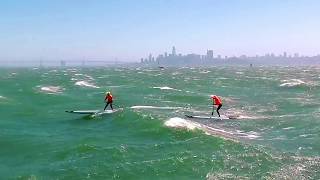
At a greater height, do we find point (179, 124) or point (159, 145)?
point (179, 124)

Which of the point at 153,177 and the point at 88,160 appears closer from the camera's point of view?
the point at 153,177

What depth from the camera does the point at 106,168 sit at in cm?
1812

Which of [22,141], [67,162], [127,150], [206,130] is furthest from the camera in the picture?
[206,130]

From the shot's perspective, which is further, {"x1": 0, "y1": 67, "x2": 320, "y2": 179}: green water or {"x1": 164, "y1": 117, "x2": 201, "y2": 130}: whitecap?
{"x1": 164, "y1": 117, "x2": 201, "y2": 130}: whitecap

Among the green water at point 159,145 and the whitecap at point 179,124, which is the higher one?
the whitecap at point 179,124

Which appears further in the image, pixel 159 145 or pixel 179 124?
pixel 179 124

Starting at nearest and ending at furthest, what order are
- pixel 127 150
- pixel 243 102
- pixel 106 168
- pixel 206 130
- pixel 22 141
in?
pixel 106 168 → pixel 127 150 → pixel 22 141 → pixel 206 130 → pixel 243 102

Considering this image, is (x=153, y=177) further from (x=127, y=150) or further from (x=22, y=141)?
(x=22, y=141)

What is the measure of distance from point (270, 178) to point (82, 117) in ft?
62.1

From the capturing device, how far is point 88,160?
63.7ft

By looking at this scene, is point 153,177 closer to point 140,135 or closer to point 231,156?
point 231,156

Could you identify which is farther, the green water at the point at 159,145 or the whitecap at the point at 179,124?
the whitecap at the point at 179,124

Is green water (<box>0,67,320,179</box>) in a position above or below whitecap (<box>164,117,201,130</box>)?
below

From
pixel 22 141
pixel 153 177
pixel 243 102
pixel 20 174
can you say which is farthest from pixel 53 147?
pixel 243 102
